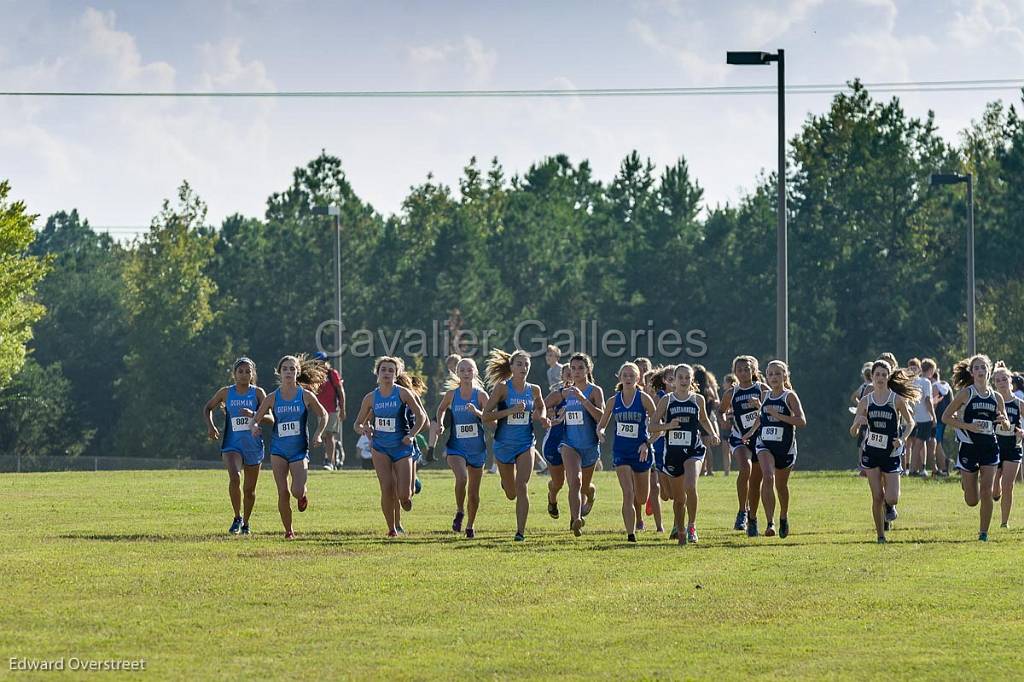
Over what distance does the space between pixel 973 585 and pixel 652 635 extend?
395 cm

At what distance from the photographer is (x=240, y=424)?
19188 mm

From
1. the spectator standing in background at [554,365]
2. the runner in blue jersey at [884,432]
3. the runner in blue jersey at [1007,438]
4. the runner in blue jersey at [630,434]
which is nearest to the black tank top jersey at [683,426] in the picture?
the runner in blue jersey at [630,434]

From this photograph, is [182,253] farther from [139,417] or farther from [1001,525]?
[1001,525]

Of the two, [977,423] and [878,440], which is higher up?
[977,423]

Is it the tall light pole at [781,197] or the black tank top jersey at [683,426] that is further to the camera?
the tall light pole at [781,197]

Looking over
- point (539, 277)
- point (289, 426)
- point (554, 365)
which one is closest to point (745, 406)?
point (289, 426)

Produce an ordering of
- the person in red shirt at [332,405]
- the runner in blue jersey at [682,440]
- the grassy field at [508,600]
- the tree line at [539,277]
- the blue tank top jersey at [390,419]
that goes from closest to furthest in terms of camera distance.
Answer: the grassy field at [508,600] → the runner in blue jersey at [682,440] → the blue tank top jersey at [390,419] → the person in red shirt at [332,405] → the tree line at [539,277]

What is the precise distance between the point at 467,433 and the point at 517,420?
2.53 feet

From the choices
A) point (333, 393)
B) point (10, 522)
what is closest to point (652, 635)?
point (10, 522)

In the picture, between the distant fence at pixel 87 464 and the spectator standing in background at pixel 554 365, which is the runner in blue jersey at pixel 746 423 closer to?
the spectator standing in background at pixel 554 365

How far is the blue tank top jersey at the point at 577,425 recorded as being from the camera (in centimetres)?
1870

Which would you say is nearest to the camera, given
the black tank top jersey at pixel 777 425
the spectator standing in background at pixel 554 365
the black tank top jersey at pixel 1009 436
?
the black tank top jersey at pixel 777 425

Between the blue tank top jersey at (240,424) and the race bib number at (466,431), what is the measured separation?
7.30 ft

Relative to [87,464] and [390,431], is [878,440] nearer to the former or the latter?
[390,431]
